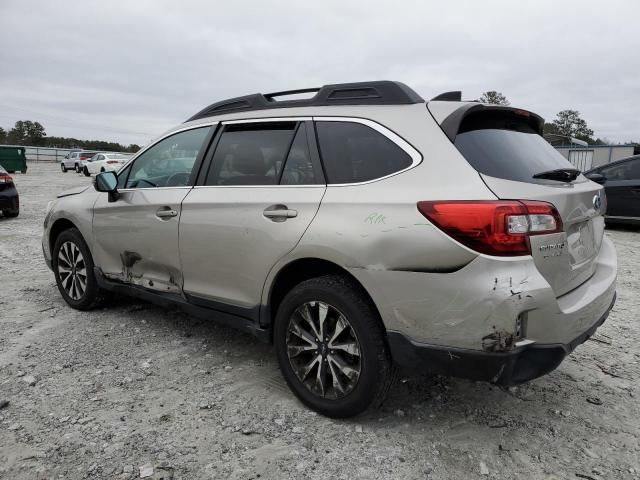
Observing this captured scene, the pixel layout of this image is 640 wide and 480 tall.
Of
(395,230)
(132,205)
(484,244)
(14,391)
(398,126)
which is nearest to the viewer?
(484,244)

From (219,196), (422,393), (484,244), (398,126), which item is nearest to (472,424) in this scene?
(422,393)

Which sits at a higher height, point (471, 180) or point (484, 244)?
point (471, 180)

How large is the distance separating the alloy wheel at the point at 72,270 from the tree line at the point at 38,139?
192 feet

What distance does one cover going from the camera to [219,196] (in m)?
3.16

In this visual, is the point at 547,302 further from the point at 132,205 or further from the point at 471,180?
the point at 132,205

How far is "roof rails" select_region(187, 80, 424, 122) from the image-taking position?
2672 mm

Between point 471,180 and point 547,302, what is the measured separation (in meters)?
0.62

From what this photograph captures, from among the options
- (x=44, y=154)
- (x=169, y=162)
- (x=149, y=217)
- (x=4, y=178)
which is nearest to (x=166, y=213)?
(x=149, y=217)

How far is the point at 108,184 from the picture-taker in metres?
3.92

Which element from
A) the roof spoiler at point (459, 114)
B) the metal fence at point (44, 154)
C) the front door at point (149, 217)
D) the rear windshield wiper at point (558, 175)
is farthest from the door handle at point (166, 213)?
the metal fence at point (44, 154)

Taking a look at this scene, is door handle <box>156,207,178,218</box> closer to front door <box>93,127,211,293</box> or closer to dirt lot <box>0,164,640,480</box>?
front door <box>93,127,211,293</box>

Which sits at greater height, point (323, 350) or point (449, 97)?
point (449, 97)

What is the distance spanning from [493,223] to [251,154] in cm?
165

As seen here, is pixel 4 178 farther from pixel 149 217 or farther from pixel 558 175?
pixel 558 175
